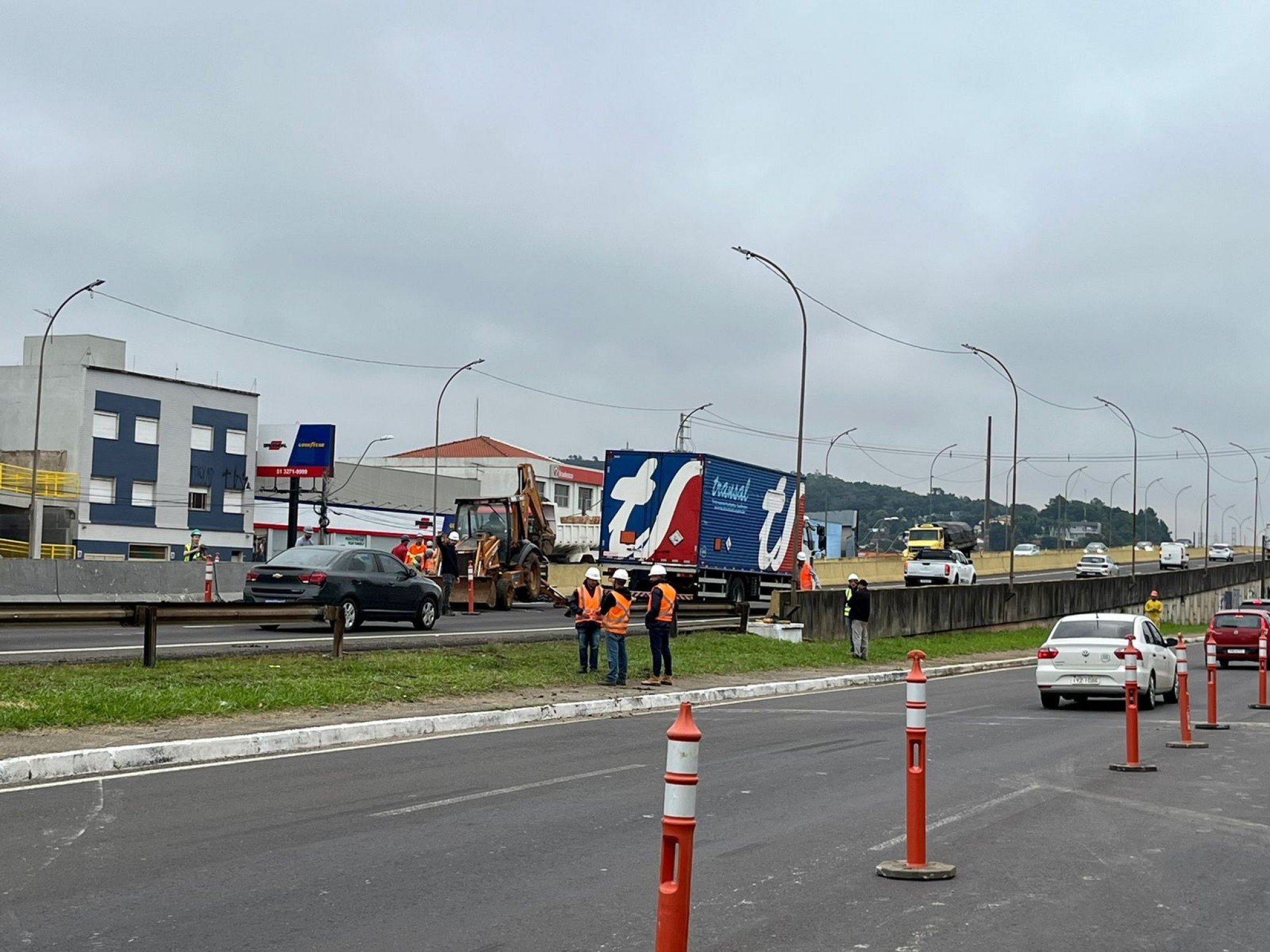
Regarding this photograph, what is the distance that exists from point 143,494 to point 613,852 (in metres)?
65.6

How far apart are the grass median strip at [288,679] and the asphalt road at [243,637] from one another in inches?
37.9

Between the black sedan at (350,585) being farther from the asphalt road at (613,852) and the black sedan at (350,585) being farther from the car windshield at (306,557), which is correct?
the asphalt road at (613,852)

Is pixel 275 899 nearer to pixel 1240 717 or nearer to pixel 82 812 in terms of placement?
pixel 82 812

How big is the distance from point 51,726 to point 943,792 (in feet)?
27.2

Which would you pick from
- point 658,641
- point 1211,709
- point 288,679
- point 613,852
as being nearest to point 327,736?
point 288,679

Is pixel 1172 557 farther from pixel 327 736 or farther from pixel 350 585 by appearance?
pixel 327 736

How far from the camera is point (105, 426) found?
226ft

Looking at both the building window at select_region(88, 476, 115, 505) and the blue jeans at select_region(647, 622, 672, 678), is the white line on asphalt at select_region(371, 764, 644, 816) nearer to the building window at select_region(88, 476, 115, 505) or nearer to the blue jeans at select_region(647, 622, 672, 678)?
the blue jeans at select_region(647, 622, 672, 678)

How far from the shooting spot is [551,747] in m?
14.7

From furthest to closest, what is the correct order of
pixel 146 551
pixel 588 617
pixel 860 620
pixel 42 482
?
pixel 146 551, pixel 42 482, pixel 860 620, pixel 588 617

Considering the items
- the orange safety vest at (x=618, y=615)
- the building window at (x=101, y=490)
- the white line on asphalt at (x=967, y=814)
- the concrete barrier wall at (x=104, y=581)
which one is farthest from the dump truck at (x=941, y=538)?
the white line on asphalt at (x=967, y=814)

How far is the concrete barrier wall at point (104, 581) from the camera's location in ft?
116

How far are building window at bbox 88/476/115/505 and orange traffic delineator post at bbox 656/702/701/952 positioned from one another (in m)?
67.3

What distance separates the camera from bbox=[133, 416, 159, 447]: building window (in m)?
70.4
